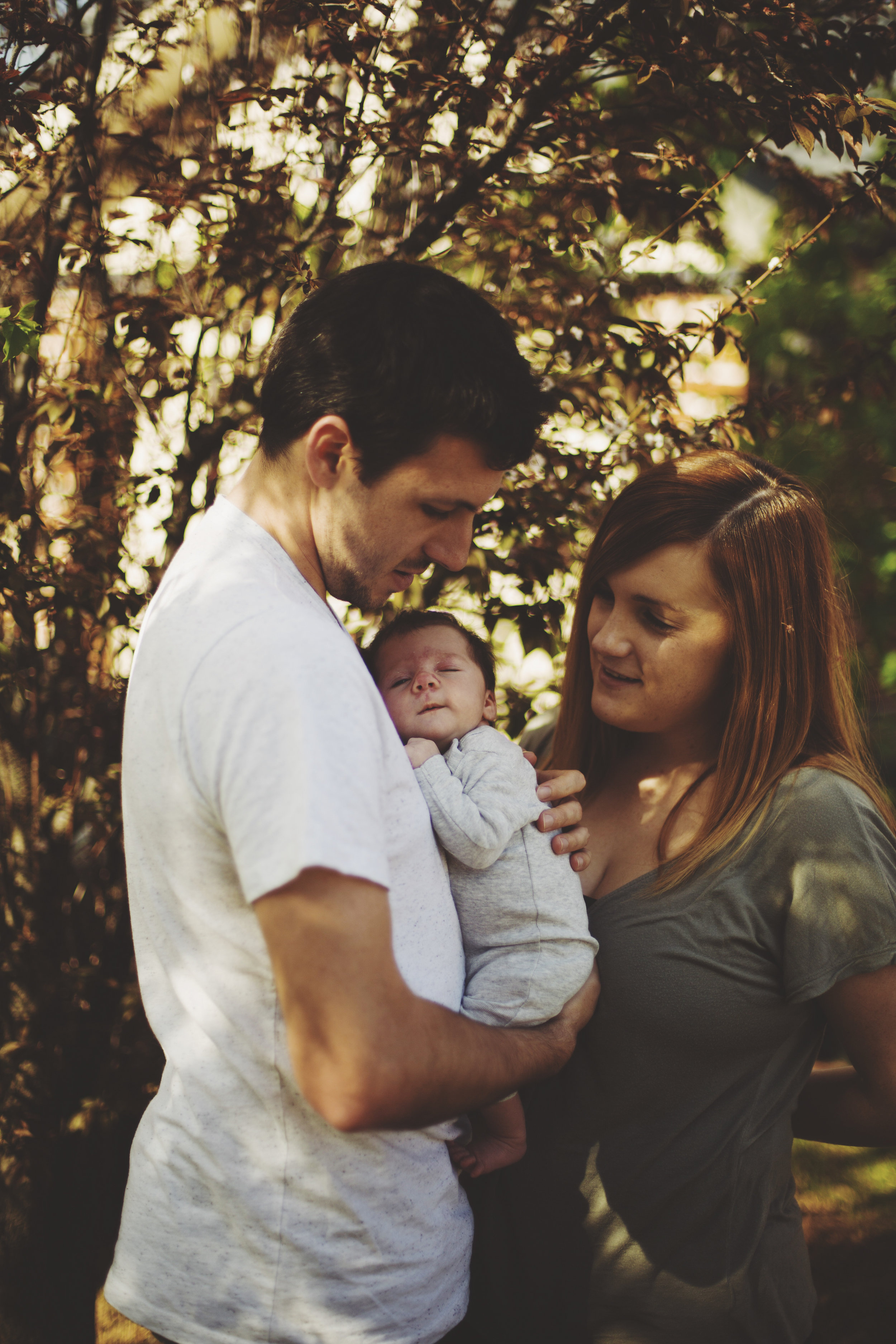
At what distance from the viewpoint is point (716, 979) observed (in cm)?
190

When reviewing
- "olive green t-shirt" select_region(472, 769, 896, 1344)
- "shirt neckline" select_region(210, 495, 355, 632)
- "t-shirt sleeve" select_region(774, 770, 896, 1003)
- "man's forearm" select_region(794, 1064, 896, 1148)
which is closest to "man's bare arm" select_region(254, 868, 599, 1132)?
"shirt neckline" select_region(210, 495, 355, 632)

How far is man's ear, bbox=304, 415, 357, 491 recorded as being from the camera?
5.21 ft

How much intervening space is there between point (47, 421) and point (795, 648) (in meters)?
2.05

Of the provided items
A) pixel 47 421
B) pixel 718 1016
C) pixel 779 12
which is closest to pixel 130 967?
pixel 47 421

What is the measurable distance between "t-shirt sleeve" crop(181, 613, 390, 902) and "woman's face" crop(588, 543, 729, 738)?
1046 millimetres

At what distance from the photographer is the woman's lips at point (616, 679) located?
2223 millimetres

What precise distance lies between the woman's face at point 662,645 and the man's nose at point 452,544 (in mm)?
524

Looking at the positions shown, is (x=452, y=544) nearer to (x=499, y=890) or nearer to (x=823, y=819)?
(x=499, y=890)

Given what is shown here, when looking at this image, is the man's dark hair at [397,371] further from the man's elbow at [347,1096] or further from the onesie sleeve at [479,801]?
the man's elbow at [347,1096]

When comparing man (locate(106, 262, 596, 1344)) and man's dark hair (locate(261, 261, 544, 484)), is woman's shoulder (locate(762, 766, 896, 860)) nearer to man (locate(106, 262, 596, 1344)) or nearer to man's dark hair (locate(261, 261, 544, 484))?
man (locate(106, 262, 596, 1344))

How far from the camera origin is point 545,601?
106 inches

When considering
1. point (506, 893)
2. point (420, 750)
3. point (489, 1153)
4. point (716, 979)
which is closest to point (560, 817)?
point (506, 893)

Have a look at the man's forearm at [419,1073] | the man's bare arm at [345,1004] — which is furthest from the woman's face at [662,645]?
the man's bare arm at [345,1004]

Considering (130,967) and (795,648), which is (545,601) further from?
(130,967)
